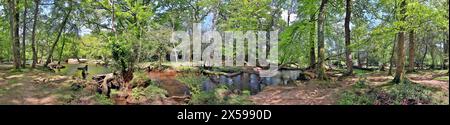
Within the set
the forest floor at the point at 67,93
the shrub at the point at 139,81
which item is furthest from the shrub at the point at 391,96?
the shrub at the point at 139,81

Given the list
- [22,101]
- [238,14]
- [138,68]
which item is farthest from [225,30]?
[22,101]

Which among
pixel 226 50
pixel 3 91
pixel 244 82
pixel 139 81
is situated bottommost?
pixel 244 82

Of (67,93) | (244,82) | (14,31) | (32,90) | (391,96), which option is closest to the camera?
(391,96)

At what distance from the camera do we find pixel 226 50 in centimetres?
2741

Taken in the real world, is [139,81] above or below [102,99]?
above

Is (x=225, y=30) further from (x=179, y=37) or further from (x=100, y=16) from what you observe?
(x=100, y=16)

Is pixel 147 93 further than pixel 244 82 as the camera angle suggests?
No

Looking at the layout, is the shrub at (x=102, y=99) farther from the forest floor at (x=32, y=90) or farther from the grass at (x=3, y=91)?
the grass at (x=3, y=91)

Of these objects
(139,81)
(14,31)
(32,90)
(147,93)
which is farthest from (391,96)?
(14,31)

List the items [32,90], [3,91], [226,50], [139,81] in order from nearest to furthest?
1. [3,91]
2. [32,90]
3. [139,81]
4. [226,50]

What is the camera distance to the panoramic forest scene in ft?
38.7

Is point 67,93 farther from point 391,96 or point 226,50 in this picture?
point 226,50
